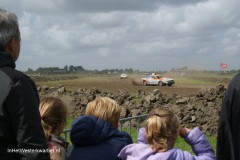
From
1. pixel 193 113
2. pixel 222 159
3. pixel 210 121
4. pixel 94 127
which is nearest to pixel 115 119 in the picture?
pixel 94 127

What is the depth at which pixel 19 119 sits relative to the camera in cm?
253

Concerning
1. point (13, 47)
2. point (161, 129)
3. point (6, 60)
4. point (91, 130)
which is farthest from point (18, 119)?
point (161, 129)

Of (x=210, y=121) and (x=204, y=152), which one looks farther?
(x=210, y=121)

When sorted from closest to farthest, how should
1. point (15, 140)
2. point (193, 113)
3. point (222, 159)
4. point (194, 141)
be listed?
point (15, 140) < point (222, 159) < point (194, 141) < point (193, 113)

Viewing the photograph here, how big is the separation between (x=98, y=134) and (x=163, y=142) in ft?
1.84

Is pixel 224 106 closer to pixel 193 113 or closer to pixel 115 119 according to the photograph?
pixel 115 119

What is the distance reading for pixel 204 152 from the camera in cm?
366

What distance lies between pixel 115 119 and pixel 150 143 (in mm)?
385

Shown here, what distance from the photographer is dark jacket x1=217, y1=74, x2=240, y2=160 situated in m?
2.68

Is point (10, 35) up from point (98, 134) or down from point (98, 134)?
up

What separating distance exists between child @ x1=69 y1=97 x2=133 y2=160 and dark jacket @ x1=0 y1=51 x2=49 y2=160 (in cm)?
104

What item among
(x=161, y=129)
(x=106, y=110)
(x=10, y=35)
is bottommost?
(x=161, y=129)

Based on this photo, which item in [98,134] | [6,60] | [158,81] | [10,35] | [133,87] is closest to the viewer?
[6,60]

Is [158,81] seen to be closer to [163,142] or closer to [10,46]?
[163,142]
